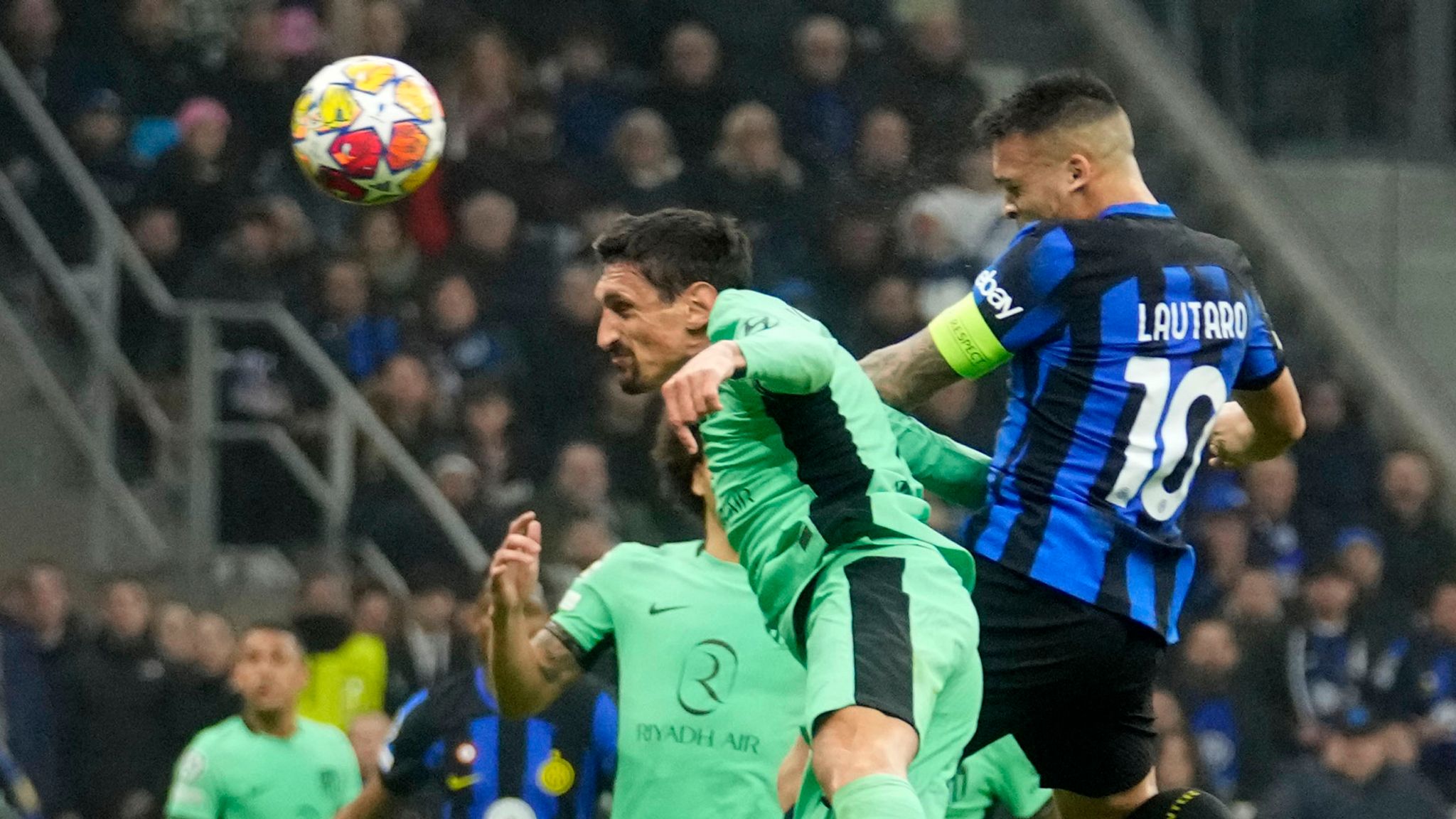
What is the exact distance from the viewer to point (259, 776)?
7.21 m

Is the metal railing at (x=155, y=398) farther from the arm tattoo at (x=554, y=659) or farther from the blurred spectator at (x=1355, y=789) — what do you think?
the arm tattoo at (x=554, y=659)

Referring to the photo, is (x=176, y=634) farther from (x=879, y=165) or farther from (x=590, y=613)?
(x=590, y=613)

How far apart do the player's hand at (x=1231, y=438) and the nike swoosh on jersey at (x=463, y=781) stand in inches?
84.8

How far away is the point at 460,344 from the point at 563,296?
52 cm

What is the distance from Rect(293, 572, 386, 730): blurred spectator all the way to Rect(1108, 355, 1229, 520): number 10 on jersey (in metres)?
5.01

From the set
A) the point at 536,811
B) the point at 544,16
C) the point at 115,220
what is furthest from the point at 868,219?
the point at 536,811

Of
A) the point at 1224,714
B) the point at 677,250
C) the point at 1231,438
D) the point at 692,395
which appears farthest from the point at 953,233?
the point at 692,395

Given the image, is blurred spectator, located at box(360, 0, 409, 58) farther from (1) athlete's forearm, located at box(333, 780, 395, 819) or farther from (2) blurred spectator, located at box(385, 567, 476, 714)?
(1) athlete's forearm, located at box(333, 780, 395, 819)

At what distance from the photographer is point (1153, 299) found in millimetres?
4516

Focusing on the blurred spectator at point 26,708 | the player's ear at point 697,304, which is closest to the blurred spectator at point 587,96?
the blurred spectator at point 26,708

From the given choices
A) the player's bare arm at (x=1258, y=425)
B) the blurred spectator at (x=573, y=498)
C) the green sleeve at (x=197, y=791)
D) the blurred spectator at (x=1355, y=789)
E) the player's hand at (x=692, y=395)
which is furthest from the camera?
the blurred spectator at (x=573, y=498)

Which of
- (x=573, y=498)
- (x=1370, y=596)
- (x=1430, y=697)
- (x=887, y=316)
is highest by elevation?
(x=887, y=316)

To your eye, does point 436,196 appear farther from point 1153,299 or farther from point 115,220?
point 1153,299

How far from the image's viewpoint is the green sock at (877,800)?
3.88 m
